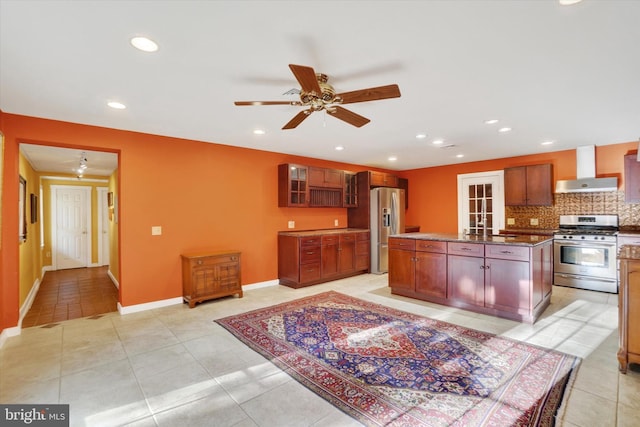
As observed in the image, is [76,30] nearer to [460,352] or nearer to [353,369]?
[353,369]

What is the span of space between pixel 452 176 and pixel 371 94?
553cm

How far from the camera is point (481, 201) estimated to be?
6.63 m

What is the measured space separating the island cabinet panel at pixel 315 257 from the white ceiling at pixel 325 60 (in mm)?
2181

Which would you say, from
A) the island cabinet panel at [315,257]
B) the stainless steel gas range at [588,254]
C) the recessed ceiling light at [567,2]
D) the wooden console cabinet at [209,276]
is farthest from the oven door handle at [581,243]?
the wooden console cabinet at [209,276]

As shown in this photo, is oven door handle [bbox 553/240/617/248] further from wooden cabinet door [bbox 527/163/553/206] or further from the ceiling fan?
the ceiling fan

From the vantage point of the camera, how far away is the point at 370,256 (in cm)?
639

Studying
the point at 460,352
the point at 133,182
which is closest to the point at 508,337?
the point at 460,352

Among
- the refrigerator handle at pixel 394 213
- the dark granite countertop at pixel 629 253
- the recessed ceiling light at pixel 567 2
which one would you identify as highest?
the recessed ceiling light at pixel 567 2

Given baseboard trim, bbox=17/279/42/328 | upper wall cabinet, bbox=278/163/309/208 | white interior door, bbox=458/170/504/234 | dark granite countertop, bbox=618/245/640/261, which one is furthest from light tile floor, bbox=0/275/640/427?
white interior door, bbox=458/170/504/234

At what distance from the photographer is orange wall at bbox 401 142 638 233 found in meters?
5.04

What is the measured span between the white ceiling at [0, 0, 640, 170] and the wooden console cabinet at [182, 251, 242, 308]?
5.99 feet

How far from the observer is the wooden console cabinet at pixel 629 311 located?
7.68 feet
